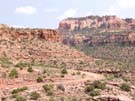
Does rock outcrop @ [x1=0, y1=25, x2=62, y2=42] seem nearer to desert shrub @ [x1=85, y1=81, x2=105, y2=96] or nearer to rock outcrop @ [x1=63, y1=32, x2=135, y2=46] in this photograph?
desert shrub @ [x1=85, y1=81, x2=105, y2=96]

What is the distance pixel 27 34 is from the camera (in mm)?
80375

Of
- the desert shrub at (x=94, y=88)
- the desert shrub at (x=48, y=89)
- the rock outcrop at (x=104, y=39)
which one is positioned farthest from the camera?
the rock outcrop at (x=104, y=39)

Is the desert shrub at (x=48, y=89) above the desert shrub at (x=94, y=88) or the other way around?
above

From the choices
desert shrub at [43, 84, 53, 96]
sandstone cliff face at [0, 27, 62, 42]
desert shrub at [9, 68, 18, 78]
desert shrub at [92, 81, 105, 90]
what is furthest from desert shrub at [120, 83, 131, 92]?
sandstone cliff face at [0, 27, 62, 42]

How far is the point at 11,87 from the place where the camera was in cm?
3897

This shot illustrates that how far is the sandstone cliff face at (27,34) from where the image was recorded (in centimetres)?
7534

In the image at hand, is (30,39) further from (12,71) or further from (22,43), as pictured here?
(12,71)

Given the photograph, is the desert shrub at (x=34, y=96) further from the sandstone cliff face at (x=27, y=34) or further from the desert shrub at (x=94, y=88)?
the sandstone cliff face at (x=27, y=34)

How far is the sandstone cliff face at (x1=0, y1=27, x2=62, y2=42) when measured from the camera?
75344 mm

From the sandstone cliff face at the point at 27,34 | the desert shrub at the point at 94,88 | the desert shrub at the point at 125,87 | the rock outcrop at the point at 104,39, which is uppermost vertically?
the sandstone cliff face at the point at 27,34

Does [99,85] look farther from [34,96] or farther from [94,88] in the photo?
[34,96]

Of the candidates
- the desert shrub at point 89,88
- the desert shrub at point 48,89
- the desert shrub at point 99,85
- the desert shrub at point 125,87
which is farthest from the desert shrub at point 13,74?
the desert shrub at point 125,87

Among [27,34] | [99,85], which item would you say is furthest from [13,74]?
[27,34]

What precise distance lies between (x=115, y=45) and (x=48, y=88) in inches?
4213
